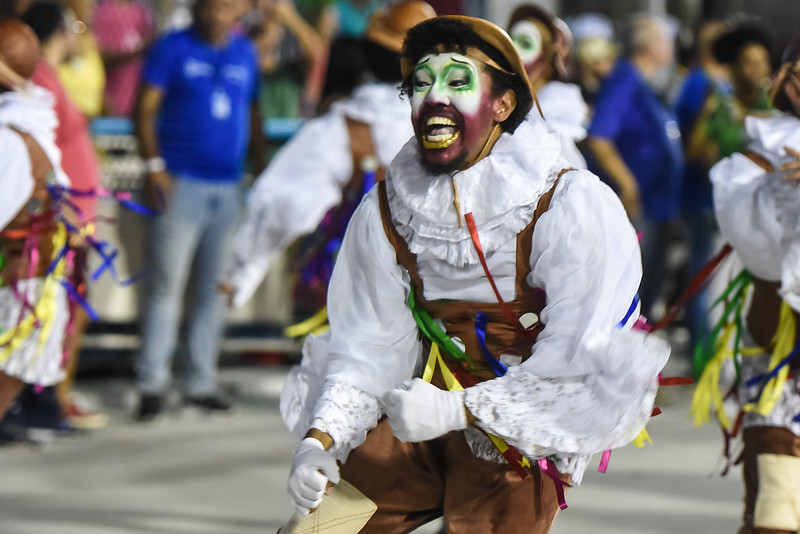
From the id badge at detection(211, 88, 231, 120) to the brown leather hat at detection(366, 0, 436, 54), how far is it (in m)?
1.52

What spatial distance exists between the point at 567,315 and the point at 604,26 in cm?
530

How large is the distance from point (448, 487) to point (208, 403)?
3.86 m

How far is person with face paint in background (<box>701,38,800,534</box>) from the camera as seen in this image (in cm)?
336

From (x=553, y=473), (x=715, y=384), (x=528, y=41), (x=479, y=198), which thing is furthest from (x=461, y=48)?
(x=528, y=41)

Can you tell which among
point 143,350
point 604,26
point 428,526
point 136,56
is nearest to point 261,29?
point 136,56

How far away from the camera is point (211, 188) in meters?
6.32

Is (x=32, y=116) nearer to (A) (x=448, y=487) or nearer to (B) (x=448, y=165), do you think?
(B) (x=448, y=165)

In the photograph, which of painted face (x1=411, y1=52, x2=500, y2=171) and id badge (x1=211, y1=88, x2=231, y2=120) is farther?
id badge (x1=211, y1=88, x2=231, y2=120)

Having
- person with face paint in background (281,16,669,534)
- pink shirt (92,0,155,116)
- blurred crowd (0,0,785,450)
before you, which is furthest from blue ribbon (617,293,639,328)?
pink shirt (92,0,155,116)

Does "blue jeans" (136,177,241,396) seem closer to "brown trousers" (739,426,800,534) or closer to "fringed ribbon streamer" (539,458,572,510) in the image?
"brown trousers" (739,426,800,534)

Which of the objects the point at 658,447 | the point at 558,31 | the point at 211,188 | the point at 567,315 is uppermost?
the point at 558,31

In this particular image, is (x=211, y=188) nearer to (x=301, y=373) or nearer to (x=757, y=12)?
(x=301, y=373)

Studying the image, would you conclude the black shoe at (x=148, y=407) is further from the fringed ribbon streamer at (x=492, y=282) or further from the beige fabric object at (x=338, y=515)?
the fringed ribbon streamer at (x=492, y=282)

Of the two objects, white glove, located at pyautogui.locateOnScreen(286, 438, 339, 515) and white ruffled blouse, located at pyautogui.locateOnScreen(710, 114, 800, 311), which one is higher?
white ruffled blouse, located at pyautogui.locateOnScreen(710, 114, 800, 311)
